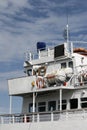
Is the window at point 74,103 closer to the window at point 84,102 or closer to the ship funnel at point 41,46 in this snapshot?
the window at point 84,102

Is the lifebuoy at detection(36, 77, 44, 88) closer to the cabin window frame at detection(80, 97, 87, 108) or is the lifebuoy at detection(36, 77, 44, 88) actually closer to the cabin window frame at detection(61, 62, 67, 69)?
the cabin window frame at detection(61, 62, 67, 69)

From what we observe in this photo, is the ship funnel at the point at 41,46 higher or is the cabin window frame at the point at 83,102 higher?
the ship funnel at the point at 41,46

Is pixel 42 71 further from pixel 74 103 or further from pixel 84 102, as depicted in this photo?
pixel 84 102

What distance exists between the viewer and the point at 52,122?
30.1 metres

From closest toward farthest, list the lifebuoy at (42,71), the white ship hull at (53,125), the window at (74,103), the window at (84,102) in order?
the white ship hull at (53,125), the window at (84,102), the window at (74,103), the lifebuoy at (42,71)

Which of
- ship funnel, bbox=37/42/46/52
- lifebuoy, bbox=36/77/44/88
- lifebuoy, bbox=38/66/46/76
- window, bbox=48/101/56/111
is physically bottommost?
window, bbox=48/101/56/111

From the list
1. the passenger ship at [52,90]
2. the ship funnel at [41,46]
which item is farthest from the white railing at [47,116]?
the ship funnel at [41,46]

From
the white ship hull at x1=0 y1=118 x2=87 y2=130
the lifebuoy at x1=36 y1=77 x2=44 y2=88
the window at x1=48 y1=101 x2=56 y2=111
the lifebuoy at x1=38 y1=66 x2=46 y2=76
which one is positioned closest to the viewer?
the white ship hull at x1=0 y1=118 x2=87 y2=130

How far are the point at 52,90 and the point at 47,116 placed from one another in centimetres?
199

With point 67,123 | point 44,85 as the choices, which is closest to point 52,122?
point 67,123

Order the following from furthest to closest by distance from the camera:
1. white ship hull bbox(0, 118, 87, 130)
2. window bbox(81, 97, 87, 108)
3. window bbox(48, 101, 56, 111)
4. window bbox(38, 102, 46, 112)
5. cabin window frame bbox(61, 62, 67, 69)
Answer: window bbox(38, 102, 46, 112), cabin window frame bbox(61, 62, 67, 69), window bbox(48, 101, 56, 111), window bbox(81, 97, 87, 108), white ship hull bbox(0, 118, 87, 130)

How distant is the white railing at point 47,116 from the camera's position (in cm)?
2929

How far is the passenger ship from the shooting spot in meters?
30.1

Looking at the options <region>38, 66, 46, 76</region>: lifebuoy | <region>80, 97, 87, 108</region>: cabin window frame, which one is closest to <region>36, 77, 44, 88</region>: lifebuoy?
<region>38, 66, 46, 76</region>: lifebuoy
